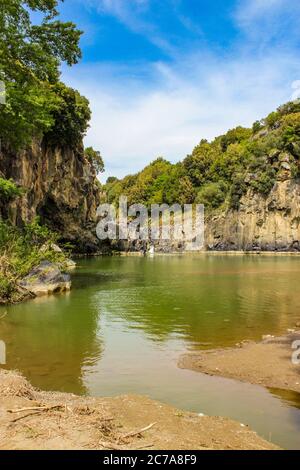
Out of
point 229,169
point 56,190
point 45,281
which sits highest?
point 229,169

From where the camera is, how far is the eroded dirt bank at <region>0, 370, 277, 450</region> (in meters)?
5.19

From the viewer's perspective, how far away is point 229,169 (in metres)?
104

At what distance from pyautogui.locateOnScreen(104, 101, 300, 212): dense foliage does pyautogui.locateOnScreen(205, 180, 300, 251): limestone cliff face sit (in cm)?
183

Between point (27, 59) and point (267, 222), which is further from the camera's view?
point (267, 222)

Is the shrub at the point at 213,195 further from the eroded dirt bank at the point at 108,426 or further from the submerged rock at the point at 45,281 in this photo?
the eroded dirt bank at the point at 108,426

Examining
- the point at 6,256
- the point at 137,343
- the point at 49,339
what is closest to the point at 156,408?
the point at 137,343

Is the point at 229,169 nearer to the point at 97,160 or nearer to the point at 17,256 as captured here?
the point at 97,160

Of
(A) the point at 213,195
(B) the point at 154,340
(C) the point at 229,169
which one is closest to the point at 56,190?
(B) the point at 154,340

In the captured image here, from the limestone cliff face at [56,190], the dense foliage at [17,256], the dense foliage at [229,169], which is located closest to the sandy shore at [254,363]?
the dense foliage at [17,256]

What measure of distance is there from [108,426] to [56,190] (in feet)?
162

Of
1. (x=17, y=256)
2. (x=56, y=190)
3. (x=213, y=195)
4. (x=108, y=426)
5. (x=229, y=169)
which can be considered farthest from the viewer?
(x=229, y=169)

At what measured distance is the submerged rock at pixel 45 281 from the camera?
22.6m

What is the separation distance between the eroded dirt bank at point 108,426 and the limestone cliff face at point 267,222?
75190mm

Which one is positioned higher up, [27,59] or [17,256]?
[27,59]
